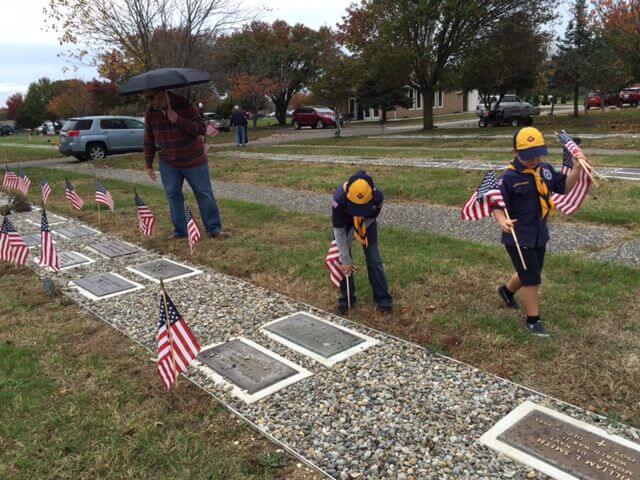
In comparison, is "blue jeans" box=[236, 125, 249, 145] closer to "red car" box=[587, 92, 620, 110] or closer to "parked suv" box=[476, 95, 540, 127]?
"parked suv" box=[476, 95, 540, 127]

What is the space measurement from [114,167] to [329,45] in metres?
28.3

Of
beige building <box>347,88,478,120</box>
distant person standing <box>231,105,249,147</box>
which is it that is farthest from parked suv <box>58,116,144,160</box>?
beige building <box>347,88,478,120</box>

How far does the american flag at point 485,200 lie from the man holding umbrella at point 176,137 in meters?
3.87

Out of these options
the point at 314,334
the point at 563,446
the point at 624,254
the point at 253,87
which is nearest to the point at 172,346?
the point at 314,334

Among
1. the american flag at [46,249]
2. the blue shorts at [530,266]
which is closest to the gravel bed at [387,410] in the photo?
the blue shorts at [530,266]

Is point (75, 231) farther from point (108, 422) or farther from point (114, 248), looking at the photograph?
→ point (108, 422)

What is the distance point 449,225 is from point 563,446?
4.59 meters

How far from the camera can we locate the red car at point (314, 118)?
3656 centimetres

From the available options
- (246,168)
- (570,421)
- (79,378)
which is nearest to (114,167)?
(246,168)

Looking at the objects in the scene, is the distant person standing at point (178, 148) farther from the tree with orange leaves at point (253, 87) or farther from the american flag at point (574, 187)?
the tree with orange leaves at point (253, 87)

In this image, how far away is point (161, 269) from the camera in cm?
587

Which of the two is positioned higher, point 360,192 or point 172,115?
point 172,115

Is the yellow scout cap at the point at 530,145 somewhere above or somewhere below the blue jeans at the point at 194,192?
above

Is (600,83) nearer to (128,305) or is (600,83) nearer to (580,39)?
(580,39)
